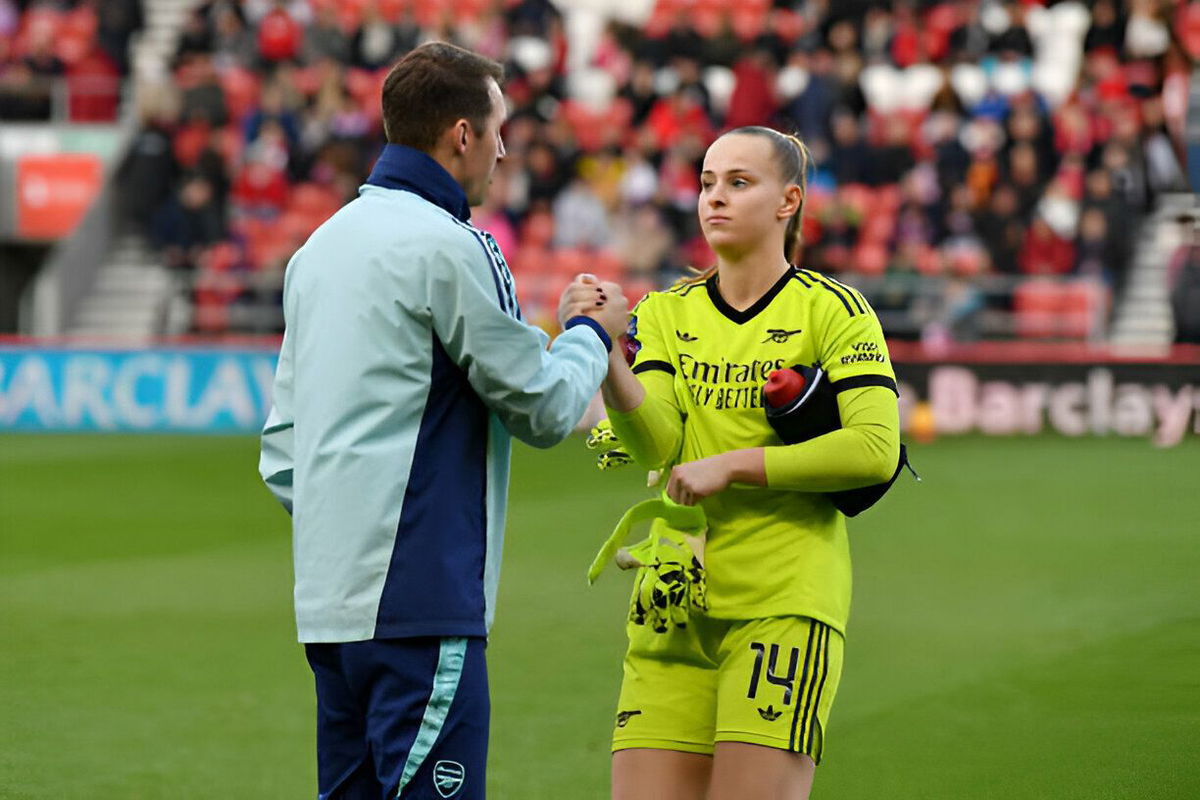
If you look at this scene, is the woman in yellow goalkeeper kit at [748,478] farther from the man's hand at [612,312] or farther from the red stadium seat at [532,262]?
the red stadium seat at [532,262]

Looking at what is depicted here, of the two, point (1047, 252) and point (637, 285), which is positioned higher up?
point (1047, 252)

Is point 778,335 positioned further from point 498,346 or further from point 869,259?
Result: point 869,259

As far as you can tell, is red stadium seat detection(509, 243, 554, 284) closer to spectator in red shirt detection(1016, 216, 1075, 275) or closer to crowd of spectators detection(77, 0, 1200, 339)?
crowd of spectators detection(77, 0, 1200, 339)

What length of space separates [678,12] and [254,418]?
8.31 meters

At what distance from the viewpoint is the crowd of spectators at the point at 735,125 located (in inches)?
826

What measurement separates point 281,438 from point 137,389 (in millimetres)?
16498

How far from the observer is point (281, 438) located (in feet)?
14.0

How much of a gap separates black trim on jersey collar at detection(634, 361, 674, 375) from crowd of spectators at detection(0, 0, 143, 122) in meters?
22.5

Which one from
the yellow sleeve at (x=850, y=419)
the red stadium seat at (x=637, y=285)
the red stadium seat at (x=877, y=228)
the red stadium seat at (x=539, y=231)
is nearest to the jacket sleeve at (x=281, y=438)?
the yellow sleeve at (x=850, y=419)

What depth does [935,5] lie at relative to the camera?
2380cm

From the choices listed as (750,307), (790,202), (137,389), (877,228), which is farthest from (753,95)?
(750,307)

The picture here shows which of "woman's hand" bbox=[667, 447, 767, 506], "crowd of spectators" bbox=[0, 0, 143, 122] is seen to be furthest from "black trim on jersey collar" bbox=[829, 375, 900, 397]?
"crowd of spectators" bbox=[0, 0, 143, 122]

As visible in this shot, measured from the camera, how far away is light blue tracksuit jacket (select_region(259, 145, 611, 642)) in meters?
3.92

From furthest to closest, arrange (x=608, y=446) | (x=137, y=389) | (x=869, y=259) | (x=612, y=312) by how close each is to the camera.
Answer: (x=869, y=259) → (x=137, y=389) → (x=608, y=446) → (x=612, y=312)
